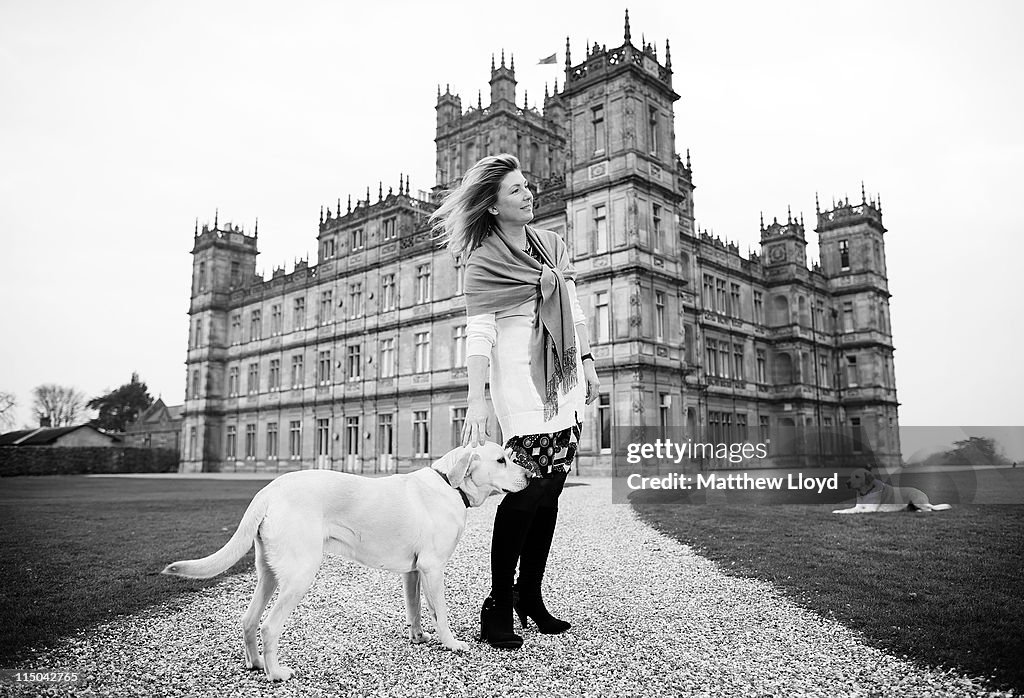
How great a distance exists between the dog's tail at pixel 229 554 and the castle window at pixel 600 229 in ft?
68.8

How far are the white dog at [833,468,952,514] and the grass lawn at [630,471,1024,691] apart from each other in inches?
16.4

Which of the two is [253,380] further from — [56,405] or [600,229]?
[56,405]

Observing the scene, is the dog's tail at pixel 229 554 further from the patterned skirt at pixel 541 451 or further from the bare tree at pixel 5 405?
the bare tree at pixel 5 405

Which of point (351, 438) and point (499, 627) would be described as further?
point (351, 438)

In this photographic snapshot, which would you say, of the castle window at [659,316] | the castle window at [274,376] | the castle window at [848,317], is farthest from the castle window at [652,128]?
the castle window at [274,376]

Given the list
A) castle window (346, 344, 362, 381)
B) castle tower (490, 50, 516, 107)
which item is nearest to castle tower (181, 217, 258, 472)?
castle window (346, 344, 362, 381)

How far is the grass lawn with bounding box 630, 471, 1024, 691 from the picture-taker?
132 inches

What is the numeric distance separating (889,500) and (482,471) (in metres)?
8.61

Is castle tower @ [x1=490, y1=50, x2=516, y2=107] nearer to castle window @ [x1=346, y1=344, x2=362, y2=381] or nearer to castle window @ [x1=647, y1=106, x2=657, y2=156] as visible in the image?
castle window @ [x1=647, y1=106, x2=657, y2=156]

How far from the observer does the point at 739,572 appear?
18.0 feet

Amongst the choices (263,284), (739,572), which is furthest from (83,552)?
(263,284)

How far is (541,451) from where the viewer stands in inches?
138

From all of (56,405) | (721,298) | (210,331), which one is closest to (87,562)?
(721,298)

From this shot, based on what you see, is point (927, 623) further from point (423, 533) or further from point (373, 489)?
point (373, 489)
